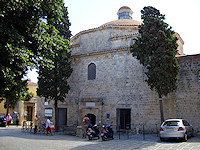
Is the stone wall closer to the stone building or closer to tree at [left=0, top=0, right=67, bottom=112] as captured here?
the stone building

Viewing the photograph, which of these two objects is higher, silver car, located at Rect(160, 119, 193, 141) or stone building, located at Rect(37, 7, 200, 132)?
stone building, located at Rect(37, 7, 200, 132)

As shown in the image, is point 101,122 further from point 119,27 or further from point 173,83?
point 119,27

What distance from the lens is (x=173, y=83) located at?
45.1ft

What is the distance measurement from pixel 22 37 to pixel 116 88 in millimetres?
11568

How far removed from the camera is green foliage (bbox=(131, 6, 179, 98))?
1333 cm

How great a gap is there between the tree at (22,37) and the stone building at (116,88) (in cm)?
980

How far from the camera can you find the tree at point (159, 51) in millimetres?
13328

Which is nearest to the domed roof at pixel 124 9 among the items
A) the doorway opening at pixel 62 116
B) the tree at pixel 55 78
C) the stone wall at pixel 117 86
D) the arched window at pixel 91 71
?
the stone wall at pixel 117 86

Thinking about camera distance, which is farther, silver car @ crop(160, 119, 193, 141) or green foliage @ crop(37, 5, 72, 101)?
green foliage @ crop(37, 5, 72, 101)

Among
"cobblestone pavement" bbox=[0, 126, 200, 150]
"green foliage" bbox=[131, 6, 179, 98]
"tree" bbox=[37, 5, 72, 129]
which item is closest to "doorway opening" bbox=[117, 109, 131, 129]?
"green foliage" bbox=[131, 6, 179, 98]

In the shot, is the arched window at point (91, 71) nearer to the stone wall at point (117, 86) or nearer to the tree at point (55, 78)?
the stone wall at point (117, 86)

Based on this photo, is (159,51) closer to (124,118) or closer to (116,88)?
(116,88)

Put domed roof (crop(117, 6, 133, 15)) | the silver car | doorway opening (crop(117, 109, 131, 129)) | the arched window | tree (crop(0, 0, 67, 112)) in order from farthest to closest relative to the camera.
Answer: domed roof (crop(117, 6, 133, 15)) → the arched window → doorway opening (crop(117, 109, 131, 129)) → the silver car → tree (crop(0, 0, 67, 112))

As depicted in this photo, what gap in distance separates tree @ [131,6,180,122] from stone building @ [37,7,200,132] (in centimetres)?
160
